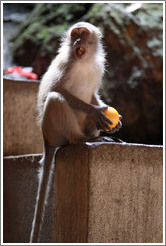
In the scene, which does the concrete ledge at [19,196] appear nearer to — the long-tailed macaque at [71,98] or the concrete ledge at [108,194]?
the long-tailed macaque at [71,98]

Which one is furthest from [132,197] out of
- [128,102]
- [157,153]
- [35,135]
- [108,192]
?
[128,102]

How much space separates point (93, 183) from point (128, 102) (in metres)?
5.84

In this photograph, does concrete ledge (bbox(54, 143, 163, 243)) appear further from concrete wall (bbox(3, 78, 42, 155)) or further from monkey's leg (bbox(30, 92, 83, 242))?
concrete wall (bbox(3, 78, 42, 155))

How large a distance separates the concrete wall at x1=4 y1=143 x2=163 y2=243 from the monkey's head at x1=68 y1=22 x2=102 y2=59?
1153mm

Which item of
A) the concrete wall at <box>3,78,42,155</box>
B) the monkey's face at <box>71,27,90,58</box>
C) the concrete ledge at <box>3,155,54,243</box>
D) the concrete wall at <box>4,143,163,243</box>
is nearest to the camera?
the concrete wall at <box>4,143,163,243</box>

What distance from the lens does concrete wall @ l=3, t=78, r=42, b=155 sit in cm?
613

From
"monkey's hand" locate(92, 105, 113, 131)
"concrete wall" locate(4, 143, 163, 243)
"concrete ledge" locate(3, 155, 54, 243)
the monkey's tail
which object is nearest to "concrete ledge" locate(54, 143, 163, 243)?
"concrete wall" locate(4, 143, 163, 243)

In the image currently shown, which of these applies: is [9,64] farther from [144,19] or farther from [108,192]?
[108,192]

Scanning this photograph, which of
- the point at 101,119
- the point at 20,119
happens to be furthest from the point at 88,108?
the point at 20,119

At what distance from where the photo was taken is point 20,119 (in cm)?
Answer: 620

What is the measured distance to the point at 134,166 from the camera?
3668 mm

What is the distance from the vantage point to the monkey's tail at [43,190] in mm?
3783

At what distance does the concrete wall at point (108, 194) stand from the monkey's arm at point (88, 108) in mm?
348

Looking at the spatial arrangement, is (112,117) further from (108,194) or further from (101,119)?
(108,194)
